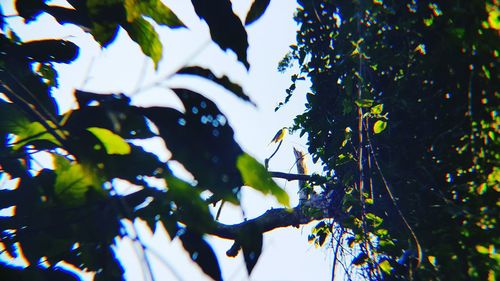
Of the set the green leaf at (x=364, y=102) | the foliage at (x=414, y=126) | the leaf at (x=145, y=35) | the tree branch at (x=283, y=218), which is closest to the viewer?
the leaf at (x=145, y=35)

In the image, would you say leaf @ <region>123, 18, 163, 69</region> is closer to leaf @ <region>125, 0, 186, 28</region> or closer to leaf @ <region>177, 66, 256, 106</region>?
leaf @ <region>125, 0, 186, 28</region>

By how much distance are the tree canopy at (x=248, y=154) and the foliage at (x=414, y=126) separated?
0.4 inches

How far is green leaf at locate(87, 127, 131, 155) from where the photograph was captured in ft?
1.78

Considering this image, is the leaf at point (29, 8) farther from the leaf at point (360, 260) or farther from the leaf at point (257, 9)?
the leaf at point (360, 260)

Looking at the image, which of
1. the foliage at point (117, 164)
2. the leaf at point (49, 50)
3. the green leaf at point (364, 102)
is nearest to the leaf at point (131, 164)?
the foliage at point (117, 164)

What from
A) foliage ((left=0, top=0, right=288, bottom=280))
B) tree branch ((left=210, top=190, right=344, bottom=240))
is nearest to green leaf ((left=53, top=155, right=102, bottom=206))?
foliage ((left=0, top=0, right=288, bottom=280))

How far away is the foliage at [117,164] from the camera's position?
0.44 m

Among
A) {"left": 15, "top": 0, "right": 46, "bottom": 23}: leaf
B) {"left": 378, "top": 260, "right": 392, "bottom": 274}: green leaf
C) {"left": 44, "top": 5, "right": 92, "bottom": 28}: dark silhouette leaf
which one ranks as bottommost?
{"left": 378, "top": 260, "right": 392, "bottom": 274}: green leaf

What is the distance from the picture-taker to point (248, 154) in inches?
18.3

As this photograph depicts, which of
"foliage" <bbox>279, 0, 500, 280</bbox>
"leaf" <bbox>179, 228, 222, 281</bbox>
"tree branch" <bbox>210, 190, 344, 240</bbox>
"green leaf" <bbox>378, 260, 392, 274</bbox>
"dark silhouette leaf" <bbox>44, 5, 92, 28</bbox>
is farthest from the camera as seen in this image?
"tree branch" <bbox>210, 190, 344, 240</bbox>

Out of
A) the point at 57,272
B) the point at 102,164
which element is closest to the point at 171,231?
the point at 102,164

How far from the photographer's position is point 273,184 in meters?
0.47

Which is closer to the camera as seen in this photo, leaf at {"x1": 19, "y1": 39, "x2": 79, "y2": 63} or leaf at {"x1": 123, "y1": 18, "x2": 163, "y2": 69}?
leaf at {"x1": 123, "y1": 18, "x2": 163, "y2": 69}

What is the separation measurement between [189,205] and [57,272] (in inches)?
24.4
